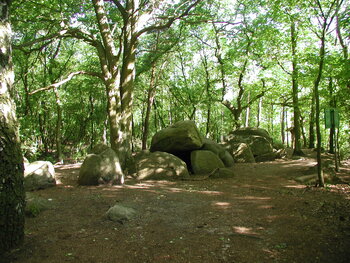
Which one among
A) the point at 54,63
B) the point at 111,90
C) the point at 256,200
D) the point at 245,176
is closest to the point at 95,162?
the point at 111,90

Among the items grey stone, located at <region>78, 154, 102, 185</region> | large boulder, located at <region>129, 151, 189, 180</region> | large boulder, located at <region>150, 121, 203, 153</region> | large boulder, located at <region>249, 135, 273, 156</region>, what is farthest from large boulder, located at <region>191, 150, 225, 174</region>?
large boulder, located at <region>249, 135, 273, 156</region>

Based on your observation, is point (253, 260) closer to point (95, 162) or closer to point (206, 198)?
point (206, 198)

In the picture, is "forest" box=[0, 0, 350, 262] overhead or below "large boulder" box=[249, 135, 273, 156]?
overhead

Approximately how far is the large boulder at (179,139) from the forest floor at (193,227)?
13.4ft

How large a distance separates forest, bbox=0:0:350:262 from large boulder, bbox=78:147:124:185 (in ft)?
2.05

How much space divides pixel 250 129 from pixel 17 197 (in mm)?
14116

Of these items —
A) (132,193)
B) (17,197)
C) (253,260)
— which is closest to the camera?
(253,260)

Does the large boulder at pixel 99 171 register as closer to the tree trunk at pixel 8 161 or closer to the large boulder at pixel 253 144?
the tree trunk at pixel 8 161

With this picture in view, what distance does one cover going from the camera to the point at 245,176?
30.5 feet

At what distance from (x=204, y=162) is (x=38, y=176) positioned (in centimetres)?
601

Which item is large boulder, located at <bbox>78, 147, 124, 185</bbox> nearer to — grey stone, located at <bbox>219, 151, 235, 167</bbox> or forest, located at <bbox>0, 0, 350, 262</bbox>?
forest, located at <bbox>0, 0, 350, 262</bbox>

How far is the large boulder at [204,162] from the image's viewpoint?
993 cm

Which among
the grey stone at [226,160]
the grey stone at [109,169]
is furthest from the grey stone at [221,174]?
the grey stone at [109,169]

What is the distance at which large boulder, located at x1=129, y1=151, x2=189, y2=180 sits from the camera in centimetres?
874
